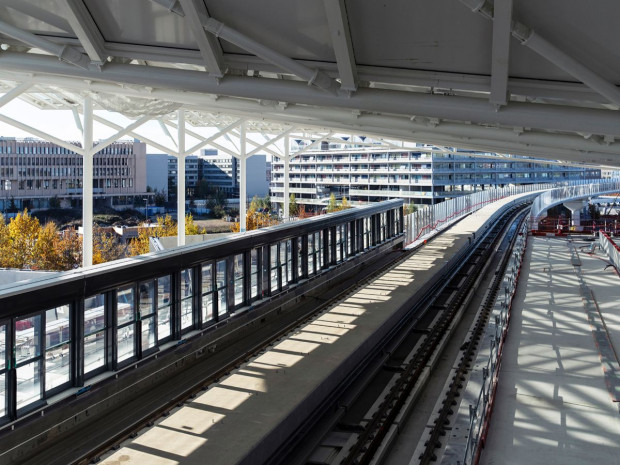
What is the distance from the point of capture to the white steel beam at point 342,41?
698 cm

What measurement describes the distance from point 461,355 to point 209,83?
23.8ft

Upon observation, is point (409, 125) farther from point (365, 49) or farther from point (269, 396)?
point (269, 396)

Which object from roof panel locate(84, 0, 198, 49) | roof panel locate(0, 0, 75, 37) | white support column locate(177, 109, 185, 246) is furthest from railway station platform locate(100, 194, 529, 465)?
white support column locate(177, 109, 185, 246)

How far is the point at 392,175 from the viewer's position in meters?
91.4

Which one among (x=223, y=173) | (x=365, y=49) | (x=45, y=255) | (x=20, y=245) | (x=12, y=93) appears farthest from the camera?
(x=223, y=173)

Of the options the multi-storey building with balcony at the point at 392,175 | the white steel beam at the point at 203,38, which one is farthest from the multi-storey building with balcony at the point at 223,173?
the white steel beam at the point at 203,38

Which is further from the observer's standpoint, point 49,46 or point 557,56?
point 49,46

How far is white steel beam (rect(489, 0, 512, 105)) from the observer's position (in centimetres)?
600

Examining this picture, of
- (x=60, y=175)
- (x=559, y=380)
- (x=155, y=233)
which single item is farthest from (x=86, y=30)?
(x=60, y=175)

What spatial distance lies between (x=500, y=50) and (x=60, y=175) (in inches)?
3172

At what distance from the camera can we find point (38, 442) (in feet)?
26.0

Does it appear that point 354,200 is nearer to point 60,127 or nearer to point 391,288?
point 60,127

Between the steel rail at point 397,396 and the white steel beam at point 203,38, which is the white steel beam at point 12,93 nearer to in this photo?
the white steel beam at point 203,38

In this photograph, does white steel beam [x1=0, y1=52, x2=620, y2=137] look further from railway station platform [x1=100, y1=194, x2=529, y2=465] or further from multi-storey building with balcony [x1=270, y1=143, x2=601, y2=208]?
multi-storey building with balcony [x1=270, y1=143, x2=601, y2=208]
